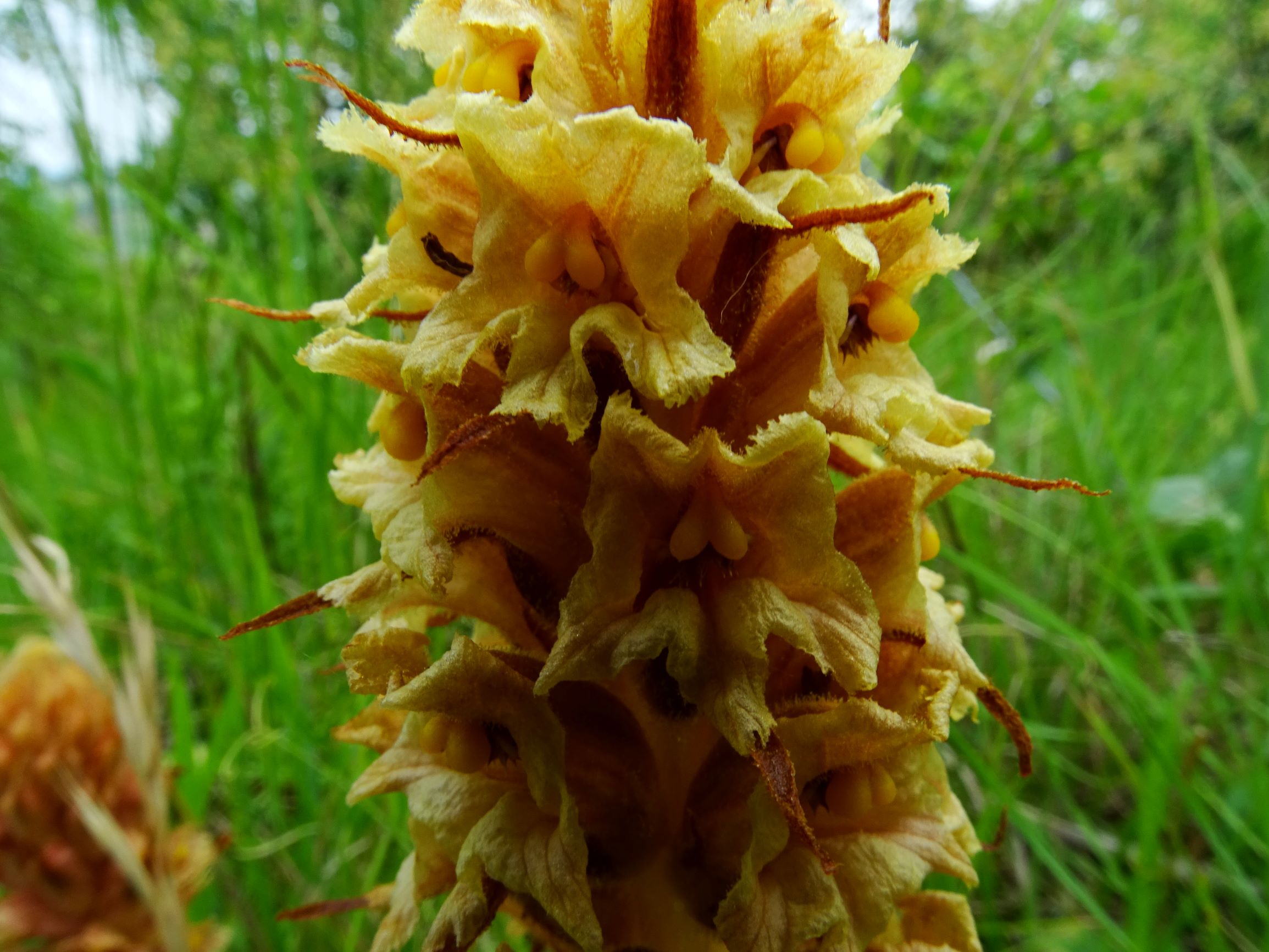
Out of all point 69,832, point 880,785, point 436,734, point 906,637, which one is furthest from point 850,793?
point 69,832

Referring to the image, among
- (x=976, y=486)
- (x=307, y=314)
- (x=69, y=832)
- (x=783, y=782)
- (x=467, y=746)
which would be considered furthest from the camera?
(x=976, y=486)

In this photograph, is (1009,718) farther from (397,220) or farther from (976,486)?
(976,486)

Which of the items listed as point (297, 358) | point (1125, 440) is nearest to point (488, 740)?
point (297, 358)

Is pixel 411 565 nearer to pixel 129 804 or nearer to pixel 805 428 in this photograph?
pixel 805 428

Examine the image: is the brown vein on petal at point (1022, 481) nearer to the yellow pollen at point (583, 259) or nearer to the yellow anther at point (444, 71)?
the yellow pollen at point (583, 259)

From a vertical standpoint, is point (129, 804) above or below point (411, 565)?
below

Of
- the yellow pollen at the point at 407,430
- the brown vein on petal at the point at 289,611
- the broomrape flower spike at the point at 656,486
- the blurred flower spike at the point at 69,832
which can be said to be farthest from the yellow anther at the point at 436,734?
the blurred flower spike at the point at 69,832
